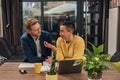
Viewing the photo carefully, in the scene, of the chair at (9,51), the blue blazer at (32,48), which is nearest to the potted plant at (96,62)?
the blue blazer at (32,48)

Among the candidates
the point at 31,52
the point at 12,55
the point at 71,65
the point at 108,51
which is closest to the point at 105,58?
the point at 71,65

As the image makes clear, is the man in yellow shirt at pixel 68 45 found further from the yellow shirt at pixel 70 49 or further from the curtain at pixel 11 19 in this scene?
the curtain at pixel 11 19

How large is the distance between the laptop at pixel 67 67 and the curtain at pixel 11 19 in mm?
4360

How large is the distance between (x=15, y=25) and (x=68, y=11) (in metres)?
1.66

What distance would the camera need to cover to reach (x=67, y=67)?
2.13 m

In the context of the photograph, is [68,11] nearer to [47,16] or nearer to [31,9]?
[47,16]

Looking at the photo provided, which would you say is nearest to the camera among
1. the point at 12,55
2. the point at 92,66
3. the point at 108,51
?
the point at 92,66

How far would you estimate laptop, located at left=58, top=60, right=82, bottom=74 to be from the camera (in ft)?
6.76

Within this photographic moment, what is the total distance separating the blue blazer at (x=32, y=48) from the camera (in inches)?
106

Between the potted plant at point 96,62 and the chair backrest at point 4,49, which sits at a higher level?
the potted plant at point 96,62

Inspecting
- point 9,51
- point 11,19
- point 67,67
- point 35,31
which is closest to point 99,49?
point 67,67

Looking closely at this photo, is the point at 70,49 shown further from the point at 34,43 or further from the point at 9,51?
the point at 9,51

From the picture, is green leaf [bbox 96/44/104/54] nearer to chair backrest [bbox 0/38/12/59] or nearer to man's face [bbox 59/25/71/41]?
man's face [bbox 59/25/71/41]

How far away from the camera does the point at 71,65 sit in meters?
2.12
